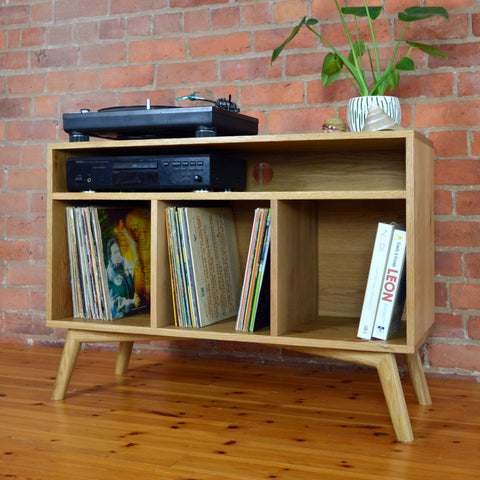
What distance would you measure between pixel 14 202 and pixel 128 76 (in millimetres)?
676

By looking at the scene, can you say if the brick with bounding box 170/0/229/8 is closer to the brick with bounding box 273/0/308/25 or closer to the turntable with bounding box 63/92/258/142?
the brick with bounding box 273/0/308/25

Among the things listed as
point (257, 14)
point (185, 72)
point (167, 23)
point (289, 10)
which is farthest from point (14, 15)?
point (289, 10)

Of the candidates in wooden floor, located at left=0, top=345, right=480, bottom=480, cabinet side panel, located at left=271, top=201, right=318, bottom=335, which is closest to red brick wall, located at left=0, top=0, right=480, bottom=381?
wooden floor, located at left=0, top=345, right=480, bottom=480

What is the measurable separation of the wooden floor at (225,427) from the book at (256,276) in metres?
0.24

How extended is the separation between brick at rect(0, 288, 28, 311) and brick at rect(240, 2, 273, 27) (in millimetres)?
1323

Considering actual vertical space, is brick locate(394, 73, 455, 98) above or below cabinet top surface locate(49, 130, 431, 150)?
above

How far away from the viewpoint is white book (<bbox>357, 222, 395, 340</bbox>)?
1.53 meters

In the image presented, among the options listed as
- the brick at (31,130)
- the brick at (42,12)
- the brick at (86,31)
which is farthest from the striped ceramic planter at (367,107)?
the brick at (42,12)

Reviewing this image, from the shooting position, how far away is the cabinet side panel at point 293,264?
162 cm

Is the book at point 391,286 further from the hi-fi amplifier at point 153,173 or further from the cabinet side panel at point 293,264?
the hi-fi amplifier at point 153,173

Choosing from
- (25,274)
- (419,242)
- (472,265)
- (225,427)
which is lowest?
(225,427)

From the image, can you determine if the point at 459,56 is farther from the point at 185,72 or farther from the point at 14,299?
the point at 14,299

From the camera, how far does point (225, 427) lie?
5.16 ft

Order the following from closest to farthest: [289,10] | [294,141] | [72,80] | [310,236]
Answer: [294,141]
[310,236]
[289,10]
[72,80]
